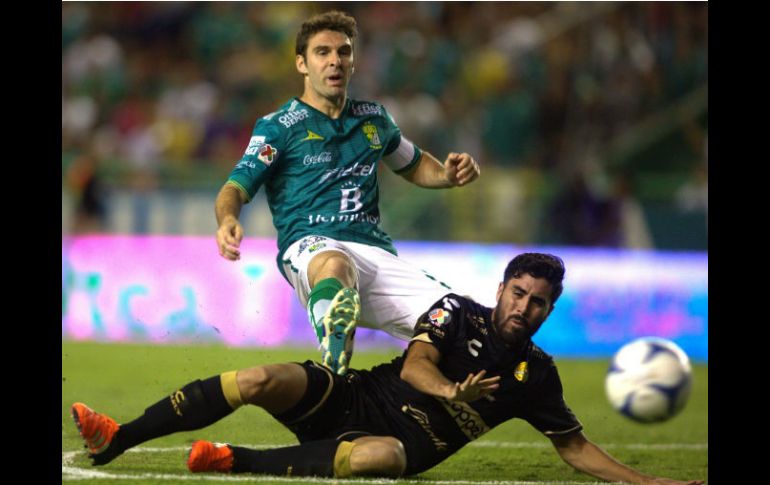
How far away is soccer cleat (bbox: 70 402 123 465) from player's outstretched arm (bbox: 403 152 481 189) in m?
2.36

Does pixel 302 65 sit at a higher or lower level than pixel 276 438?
higher

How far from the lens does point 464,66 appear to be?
1598 centimetres

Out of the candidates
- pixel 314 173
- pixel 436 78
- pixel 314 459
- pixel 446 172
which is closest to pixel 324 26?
pixel 314 173

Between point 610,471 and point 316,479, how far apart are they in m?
1.35

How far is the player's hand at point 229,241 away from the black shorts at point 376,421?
24.4 inches

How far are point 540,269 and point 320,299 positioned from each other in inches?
43.8

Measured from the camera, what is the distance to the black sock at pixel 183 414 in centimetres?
486

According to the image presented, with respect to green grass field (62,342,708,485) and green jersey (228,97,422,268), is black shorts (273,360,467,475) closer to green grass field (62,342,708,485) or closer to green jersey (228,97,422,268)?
green grass field (62,342,708,485)

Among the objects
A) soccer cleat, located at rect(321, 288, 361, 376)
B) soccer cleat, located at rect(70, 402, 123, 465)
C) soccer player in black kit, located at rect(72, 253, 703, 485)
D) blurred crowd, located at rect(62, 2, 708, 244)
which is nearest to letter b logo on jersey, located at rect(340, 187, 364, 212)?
soccer cleat, located at rect(321, 288, 361, 376)

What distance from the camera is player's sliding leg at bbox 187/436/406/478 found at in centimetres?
487

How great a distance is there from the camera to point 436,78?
1555 cm

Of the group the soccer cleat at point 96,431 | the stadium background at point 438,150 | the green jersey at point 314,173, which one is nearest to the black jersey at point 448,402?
the soccer cleat at point 96,431

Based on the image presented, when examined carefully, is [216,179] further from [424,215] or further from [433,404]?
[433,404]

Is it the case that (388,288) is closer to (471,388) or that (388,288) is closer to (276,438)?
(276,438)
